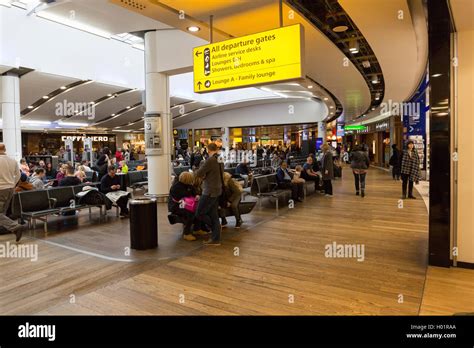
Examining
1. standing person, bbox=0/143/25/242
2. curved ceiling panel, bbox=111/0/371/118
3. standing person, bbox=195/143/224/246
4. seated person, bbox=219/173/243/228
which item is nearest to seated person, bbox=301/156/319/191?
curved ceiling panel, bbox=111/0/371/118

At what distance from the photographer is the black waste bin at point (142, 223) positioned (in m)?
5.25

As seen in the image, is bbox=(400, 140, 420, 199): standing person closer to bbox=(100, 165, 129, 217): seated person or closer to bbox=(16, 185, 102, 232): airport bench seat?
bbox=(100, 165, 129, 217): seated person

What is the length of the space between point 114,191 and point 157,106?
329cm

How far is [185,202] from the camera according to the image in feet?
19.1

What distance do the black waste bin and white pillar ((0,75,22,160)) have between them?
10972 millimetres

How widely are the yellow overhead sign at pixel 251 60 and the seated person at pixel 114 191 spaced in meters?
3.46

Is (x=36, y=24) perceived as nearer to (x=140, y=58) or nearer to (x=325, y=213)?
(x=140, y=58)

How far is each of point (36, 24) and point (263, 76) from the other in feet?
47.5

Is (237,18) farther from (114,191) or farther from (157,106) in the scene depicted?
(157,106)

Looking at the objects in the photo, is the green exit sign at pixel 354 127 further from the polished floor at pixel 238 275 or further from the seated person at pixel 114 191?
the seated person at pixel 114 191

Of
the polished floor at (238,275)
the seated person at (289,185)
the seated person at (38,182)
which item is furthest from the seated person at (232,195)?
the seated person at (38,182)

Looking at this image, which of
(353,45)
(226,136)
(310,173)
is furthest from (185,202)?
(226,136)
